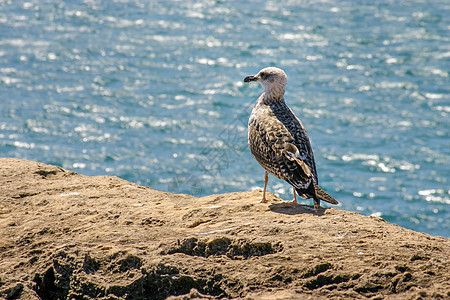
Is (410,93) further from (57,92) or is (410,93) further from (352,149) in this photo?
(57,92)

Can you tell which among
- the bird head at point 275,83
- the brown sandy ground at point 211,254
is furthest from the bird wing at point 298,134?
the brown sandy ground at point 211,254

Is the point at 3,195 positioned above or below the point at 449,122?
above

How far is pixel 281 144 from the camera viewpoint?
760 cm

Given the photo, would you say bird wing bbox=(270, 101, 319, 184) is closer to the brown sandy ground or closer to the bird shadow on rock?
the bird shadow on rock

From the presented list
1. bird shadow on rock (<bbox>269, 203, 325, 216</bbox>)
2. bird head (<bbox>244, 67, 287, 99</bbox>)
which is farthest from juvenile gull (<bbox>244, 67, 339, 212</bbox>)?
bird shadow on rock (<bbox>269, 203, 325, 216</bbox>)

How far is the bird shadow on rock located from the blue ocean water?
895 centimetres

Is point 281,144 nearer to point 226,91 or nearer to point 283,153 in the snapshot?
point 283,153

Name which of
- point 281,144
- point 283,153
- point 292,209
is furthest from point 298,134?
point 292,209

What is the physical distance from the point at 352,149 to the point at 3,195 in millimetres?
12621

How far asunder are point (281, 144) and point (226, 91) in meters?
13.5

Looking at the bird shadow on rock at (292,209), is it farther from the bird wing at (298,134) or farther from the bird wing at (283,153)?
the bird wing at (298,134)

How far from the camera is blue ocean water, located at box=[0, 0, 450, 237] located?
56.6ft

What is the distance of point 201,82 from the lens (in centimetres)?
2162

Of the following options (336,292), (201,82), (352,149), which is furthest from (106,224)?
(201,82)
